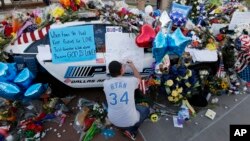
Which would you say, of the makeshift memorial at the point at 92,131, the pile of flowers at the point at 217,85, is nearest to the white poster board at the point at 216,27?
the pile of flowers at the point at 217,85

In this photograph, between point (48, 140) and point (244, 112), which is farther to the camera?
point (244, 112)

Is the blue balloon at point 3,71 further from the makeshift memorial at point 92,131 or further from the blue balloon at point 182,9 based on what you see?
the blue balloon at point 182,9

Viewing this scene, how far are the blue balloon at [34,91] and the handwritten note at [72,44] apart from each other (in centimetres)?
51

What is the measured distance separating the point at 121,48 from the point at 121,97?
4.07ft

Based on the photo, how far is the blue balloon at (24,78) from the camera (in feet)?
15.1

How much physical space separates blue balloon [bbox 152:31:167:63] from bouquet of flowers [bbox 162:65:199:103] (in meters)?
0.40

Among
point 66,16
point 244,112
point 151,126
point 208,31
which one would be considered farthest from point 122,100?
point 208,31

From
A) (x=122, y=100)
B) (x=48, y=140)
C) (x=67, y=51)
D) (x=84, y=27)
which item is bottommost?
(x=48, y=140)

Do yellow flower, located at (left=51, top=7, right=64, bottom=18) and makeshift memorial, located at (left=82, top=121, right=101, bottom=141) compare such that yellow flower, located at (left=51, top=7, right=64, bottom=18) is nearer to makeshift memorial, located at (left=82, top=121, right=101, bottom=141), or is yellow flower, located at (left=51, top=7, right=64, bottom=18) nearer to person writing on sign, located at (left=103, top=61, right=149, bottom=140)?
person writing on sign, located at (left=103, top=61, right=149, bottom=140)

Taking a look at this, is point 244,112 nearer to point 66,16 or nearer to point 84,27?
point 84,27

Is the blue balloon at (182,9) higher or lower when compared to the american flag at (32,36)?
higher

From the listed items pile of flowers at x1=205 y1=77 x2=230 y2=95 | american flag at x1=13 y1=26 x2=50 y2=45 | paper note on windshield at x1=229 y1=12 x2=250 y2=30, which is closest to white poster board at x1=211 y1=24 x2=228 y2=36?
paper note on windshield at x1=229 y1=12 x2=250 y2=30

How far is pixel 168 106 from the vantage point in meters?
5.04

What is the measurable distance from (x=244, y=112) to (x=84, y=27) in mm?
3230
